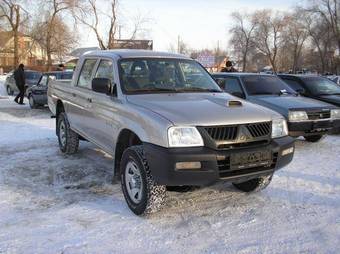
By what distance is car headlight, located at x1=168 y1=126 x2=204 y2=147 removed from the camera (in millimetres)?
4574

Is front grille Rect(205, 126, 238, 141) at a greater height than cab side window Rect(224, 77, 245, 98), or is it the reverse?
cab side window Rect(224, 77, 245, 98)

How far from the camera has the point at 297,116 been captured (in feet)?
28.9

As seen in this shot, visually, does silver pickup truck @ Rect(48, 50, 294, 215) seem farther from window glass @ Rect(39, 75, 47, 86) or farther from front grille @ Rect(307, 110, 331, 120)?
window glass @ Rect(39, 75, 47, 86)

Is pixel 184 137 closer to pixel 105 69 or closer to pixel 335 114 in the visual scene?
pixel 105 69

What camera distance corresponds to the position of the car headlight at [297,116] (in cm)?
874

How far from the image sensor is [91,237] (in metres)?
4.48

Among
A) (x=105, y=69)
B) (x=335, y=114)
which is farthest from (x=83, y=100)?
(x=335, y=114)

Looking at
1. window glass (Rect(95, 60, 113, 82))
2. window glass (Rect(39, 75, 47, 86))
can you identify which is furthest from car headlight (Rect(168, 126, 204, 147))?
window glass (Rect(39, 75, 47, 86))

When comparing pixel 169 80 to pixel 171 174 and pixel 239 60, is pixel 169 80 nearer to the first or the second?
pixel 171 174

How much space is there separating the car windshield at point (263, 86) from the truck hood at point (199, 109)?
14.8 feet

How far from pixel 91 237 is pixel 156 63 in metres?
2.67

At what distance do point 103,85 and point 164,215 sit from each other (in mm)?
1805

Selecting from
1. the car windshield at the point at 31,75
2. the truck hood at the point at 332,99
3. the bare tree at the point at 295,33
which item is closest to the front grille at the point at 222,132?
the truck hood at the point at 332,99

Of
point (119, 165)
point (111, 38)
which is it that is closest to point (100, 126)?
point (119, 165)
